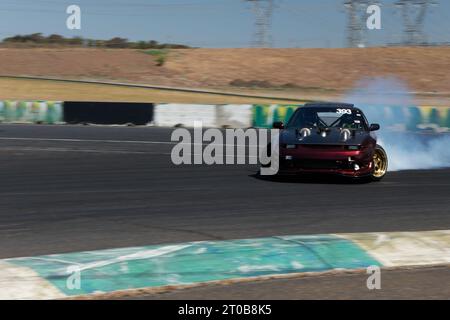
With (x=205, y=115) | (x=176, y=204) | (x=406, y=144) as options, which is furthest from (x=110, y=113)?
(x=176, y=204)

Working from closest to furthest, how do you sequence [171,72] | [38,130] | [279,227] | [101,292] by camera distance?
1. [101,292]
2. [279,227]
3. [38,130]
4. [171,72]

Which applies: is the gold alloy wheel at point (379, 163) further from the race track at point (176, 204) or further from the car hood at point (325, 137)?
the car hood at point (325, 137)

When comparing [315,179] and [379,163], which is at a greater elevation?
[379,163]

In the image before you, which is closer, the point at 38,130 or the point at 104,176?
the point at 104,176

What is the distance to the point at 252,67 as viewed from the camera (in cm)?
6862

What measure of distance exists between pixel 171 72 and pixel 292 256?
57742 millimetres

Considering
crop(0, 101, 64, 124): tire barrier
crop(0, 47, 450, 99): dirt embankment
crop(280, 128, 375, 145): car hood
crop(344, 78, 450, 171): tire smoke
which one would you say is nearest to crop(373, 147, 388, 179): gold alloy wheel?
crop(280, 128, 375, 145): car hood

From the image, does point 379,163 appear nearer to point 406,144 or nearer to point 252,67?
point 406,144

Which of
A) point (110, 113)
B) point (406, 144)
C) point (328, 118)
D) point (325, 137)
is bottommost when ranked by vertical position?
point (406, 144)

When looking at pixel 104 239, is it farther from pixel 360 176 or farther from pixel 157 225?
pixel 360 176

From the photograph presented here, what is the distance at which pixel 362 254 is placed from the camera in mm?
7664

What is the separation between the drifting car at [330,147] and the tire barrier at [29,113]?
1760 centimetres

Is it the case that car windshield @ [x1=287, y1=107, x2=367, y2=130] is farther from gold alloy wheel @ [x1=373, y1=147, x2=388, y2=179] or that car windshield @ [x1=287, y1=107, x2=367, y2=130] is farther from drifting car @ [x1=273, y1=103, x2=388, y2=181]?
gold alloy wheel @ [x1=373, y1=147, x2=388, y2=179]
